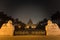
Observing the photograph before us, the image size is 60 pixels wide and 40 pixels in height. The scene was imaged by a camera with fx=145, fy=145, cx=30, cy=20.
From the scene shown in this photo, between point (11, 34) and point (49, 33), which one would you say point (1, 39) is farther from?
point (49, 33)

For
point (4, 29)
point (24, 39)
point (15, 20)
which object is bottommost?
point (24, 39)

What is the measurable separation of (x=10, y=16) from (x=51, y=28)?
7.26 metres

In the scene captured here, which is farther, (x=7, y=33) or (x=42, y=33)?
(x=42, y=33)

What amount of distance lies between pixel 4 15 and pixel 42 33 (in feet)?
23.1

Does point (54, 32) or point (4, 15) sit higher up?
point (4, 15)

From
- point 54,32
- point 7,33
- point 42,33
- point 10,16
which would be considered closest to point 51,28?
point 54,32

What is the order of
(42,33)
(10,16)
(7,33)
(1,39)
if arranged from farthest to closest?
1. (10,16)
2. (42,33)
3. (7,33)
4. (1,39)

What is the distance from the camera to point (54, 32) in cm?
877

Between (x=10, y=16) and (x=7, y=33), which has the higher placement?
(x=10, y=16)

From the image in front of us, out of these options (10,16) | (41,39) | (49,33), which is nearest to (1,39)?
(41,39)

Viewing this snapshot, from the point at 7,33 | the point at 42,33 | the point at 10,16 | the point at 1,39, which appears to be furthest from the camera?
the point at 10,16

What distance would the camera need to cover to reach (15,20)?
52.6 feet

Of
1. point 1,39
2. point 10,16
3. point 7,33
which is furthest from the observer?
point 10,16

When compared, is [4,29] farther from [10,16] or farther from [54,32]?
[10,16]
